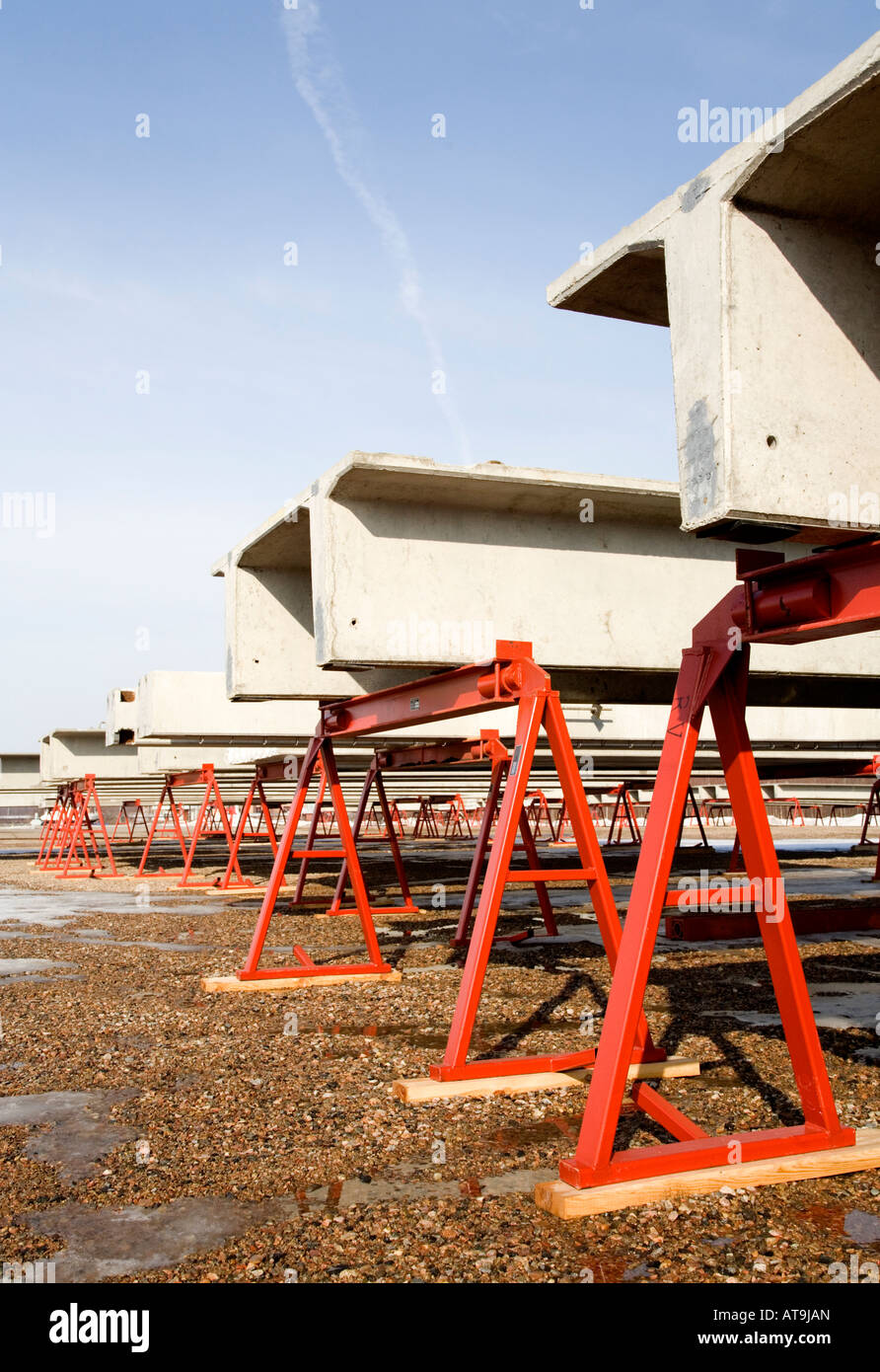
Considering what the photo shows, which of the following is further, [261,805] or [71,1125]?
[261,805]

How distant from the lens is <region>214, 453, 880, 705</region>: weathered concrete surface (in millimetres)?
7574

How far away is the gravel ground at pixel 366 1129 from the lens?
3414 mm

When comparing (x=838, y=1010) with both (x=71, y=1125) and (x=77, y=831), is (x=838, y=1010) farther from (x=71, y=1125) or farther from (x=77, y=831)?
(x=77, y=831)

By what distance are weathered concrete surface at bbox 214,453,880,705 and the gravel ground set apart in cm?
251

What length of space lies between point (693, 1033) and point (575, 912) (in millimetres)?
7328

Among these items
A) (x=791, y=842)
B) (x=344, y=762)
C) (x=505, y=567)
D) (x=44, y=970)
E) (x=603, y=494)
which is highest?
(x=603, y=494)

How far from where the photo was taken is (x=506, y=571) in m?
8.06

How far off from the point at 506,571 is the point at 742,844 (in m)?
4.44

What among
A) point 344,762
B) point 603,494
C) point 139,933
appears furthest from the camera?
point 344,762

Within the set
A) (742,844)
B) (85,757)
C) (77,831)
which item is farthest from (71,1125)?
(85,757)

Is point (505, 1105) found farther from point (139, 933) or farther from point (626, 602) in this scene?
point (139, 933)

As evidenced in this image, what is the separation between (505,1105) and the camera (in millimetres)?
5160

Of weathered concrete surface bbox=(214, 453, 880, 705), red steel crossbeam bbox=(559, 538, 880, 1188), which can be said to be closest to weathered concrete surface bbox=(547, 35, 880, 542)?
red steel crossbeam bbox=(559, 538, 880, 1188)
